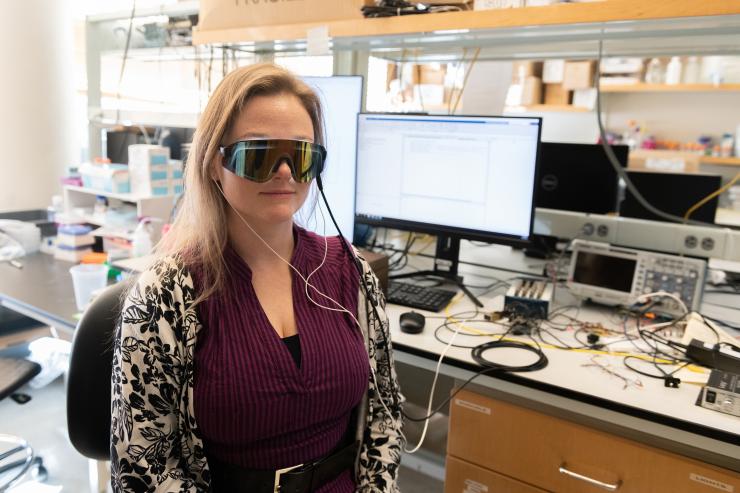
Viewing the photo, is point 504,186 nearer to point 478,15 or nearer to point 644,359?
point 478,15

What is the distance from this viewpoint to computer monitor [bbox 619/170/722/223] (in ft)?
6.20

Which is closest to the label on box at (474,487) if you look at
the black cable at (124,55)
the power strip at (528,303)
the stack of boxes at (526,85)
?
the power strip at (528,303)

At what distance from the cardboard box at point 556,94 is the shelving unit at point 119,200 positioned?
10.4 ft

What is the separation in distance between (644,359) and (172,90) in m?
2.33

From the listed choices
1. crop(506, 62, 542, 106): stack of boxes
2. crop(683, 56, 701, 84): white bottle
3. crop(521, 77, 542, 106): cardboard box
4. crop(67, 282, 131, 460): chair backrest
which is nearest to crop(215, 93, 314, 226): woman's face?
crop(67, 282, 131, 460): chair backrest

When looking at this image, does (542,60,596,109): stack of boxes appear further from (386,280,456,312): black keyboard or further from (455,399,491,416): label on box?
(455,399,491,416): label on box

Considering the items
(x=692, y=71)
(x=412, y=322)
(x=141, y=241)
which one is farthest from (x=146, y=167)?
(x=692, y=71)

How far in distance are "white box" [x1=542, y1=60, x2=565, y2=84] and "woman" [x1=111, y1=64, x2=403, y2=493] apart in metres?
3.55

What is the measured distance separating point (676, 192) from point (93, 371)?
1930 mm

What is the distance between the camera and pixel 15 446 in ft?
6.87

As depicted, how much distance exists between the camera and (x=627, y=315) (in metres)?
1.54

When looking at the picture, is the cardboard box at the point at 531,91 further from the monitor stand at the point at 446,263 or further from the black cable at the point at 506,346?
the black cable at the point at 506,346

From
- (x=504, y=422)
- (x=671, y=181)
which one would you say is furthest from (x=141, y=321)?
(x=671, y=181)

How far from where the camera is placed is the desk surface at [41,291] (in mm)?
1646
